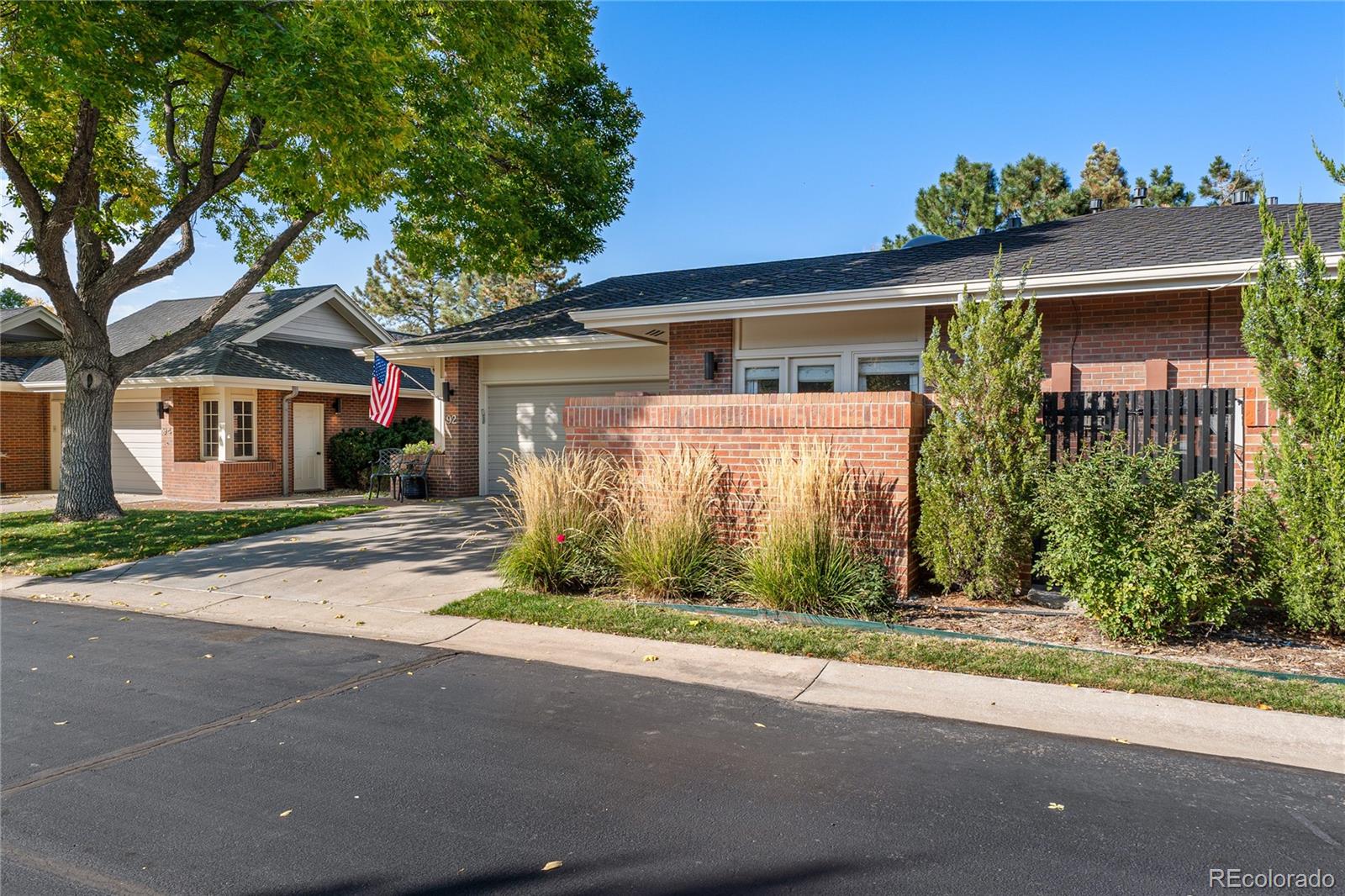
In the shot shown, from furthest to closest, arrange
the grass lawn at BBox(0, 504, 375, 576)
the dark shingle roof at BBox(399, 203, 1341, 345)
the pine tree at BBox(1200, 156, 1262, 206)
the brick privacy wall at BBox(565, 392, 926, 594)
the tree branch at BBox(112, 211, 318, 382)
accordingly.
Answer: the pine tree at BBox(1200, 156, 1262, 206) < the tree branch at BBox(112, 211, 318, 382) < the grass lawn at BBox(0, 504, 375, 576) < the dark shingle roof at BBox(399, 203, 1341, 345) < the brick privacy wall at BBox(565, 392, 926, 594)

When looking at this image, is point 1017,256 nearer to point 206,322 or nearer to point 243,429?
point 206,322

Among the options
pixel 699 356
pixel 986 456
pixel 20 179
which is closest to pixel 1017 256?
pixel 986 456

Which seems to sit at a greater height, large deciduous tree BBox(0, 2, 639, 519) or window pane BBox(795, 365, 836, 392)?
large deciduous tree BBox(0, 2, 639, 519)

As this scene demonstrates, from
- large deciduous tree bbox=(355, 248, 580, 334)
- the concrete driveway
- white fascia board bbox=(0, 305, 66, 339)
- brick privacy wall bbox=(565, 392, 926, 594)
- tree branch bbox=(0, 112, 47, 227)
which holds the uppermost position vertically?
large deciduous tree bbox=(355, 248, 580, 334)

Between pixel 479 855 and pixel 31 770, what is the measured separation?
267 cm

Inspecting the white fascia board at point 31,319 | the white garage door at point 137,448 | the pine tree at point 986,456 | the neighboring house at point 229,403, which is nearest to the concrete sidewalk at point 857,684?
the pine tree at point 986,456

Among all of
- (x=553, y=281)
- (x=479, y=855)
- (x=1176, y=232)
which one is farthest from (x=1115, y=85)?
(x=553, y=281)

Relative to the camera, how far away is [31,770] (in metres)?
4.11

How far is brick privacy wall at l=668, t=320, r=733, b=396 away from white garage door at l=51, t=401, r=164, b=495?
1382cm

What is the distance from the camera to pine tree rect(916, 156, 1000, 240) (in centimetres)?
2898

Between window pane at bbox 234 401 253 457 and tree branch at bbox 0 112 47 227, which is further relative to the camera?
window pane at bbox 234 401 253 457

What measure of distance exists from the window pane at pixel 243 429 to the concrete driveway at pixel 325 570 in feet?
22.5

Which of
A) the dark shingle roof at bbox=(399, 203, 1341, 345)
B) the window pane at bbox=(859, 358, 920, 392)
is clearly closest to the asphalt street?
the dark shingle roof at bbox=(399, 203, 1341, 345)

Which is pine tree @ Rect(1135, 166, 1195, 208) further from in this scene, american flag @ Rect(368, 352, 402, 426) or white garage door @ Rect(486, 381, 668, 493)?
american flag @ Rect(368, 352, 402, 426)
